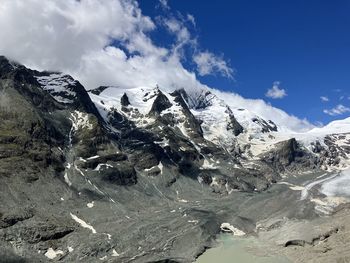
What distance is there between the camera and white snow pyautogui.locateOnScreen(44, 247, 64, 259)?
630 ft

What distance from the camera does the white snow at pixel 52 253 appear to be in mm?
192075

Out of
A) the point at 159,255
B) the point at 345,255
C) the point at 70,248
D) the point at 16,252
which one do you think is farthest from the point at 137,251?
the point at 345,255

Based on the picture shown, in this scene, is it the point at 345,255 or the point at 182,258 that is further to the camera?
the point at 182,258

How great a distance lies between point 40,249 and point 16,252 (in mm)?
9930

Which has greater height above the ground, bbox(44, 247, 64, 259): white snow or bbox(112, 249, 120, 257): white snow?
bbox(112, 249, 120, 257): white snow

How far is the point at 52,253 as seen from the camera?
639 ft

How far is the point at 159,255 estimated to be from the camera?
194875 millimetres

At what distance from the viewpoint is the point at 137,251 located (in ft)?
654

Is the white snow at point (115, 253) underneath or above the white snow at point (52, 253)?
above

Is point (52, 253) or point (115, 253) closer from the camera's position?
point (52, 253)

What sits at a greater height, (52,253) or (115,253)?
(115,253)

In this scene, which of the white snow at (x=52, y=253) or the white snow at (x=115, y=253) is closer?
the white snow at (x=52, y=253)

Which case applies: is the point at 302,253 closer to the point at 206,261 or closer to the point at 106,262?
the point at 206,261

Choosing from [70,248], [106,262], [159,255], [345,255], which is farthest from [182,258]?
[345,255]
